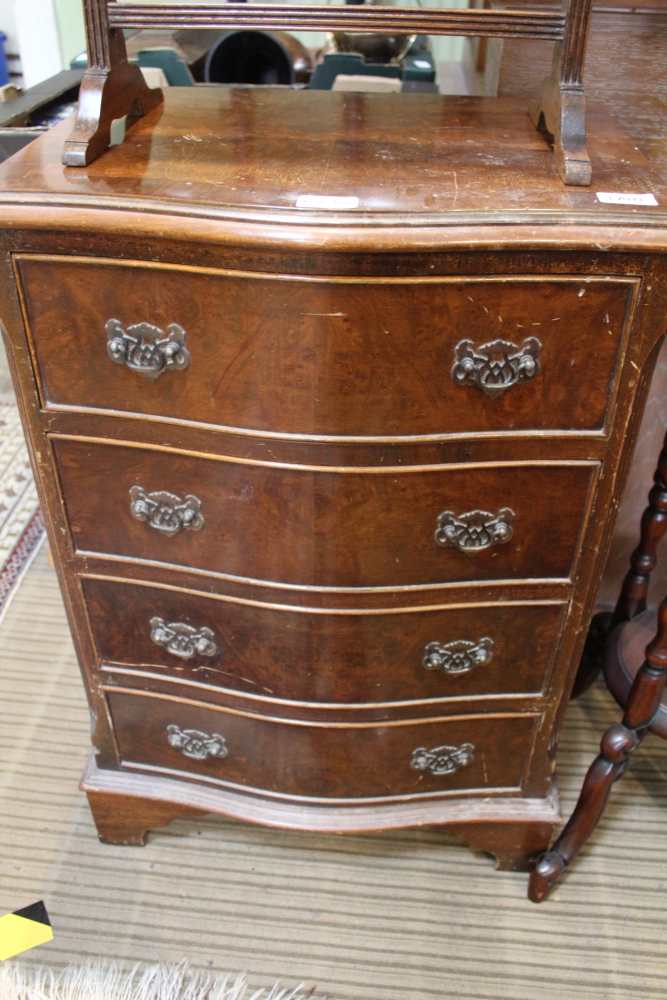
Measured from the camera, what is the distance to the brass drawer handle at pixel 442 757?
1360mm

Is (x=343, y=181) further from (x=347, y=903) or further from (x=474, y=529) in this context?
(x=347, y=903)

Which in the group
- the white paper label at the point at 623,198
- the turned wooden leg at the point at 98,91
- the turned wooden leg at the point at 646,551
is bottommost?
the turned wooden leg at the point at 646,551

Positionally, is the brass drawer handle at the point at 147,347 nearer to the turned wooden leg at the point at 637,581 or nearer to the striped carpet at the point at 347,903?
the turned wooden leg at the point at 637,581

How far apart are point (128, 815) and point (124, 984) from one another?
254mm

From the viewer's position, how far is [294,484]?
1.08 meters

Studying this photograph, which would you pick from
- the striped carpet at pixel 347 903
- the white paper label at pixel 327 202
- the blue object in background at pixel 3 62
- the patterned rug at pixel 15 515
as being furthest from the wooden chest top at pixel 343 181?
the blue object in background at pixel 3 62

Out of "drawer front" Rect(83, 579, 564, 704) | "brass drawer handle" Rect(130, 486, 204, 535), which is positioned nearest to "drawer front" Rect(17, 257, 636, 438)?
"brass drawer handle" Rect(130, 486, 204, 535)

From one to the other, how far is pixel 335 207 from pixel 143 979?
3.83ft

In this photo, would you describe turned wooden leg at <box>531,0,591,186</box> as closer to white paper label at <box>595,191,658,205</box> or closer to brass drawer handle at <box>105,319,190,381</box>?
white paper label at <box>595,191,658,205</box>

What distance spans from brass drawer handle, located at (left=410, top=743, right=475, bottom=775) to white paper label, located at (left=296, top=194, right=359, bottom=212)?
82cm

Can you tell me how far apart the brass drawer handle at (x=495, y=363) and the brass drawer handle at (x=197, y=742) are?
706mm

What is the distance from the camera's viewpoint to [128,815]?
1.50 meters

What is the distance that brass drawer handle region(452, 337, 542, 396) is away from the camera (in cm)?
99

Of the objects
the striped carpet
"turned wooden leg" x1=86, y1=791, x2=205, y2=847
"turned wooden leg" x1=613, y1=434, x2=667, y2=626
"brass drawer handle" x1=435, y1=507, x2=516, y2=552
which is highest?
"brass drawer handle" x1=435, y1=507, x2=516, y2=552
